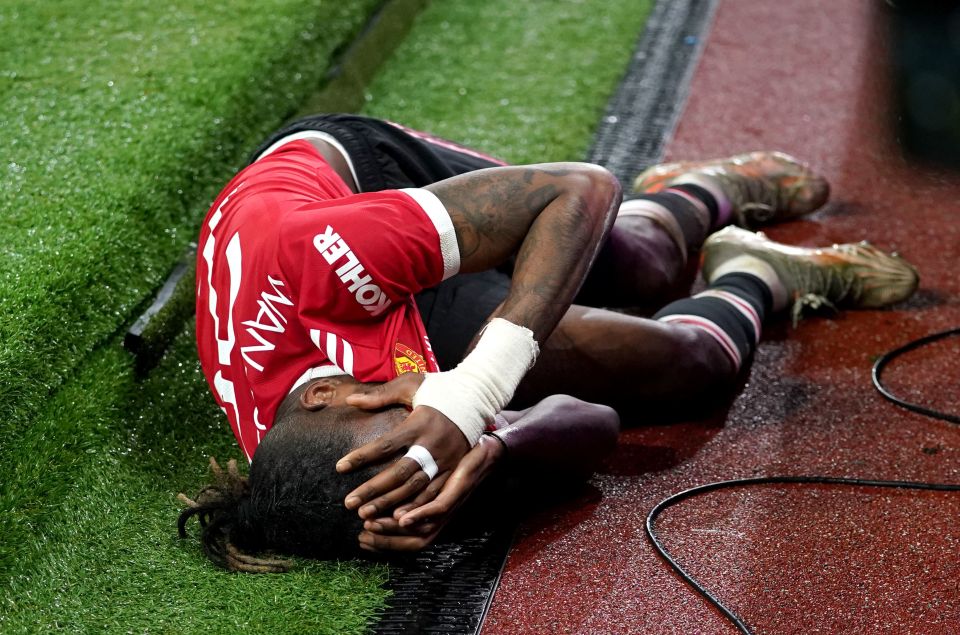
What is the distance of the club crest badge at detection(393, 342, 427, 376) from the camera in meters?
1.67

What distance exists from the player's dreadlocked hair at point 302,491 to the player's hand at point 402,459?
3 cm

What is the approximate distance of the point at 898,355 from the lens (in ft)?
7.81

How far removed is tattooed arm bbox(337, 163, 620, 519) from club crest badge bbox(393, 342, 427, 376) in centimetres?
7

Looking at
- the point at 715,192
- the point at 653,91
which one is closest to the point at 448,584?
the point at 715,192

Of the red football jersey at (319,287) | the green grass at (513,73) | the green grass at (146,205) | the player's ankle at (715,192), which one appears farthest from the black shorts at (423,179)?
the green grass at (513,73)

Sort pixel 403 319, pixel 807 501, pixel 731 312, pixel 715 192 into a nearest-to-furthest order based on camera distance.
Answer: pixel 403 319
pixel 807 501
pixel 731 312
pixel 715 192

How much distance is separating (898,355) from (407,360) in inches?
49.4

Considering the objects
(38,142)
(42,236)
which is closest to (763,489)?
(42,236)

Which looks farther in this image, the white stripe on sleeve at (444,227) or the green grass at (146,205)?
the green grass at (146,205)

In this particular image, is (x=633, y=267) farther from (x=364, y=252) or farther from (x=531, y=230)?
(x=364, y=252)

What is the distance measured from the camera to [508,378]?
162cm

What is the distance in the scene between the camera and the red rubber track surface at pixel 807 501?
1.72 metres

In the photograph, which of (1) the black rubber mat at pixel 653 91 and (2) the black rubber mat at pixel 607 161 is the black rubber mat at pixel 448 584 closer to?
(2) the black rubber mat at pixel 607 161

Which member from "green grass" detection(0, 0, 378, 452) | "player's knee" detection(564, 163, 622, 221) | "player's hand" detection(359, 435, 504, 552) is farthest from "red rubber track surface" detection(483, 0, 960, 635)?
"green grass" detection(0, 0, 378, 452)
